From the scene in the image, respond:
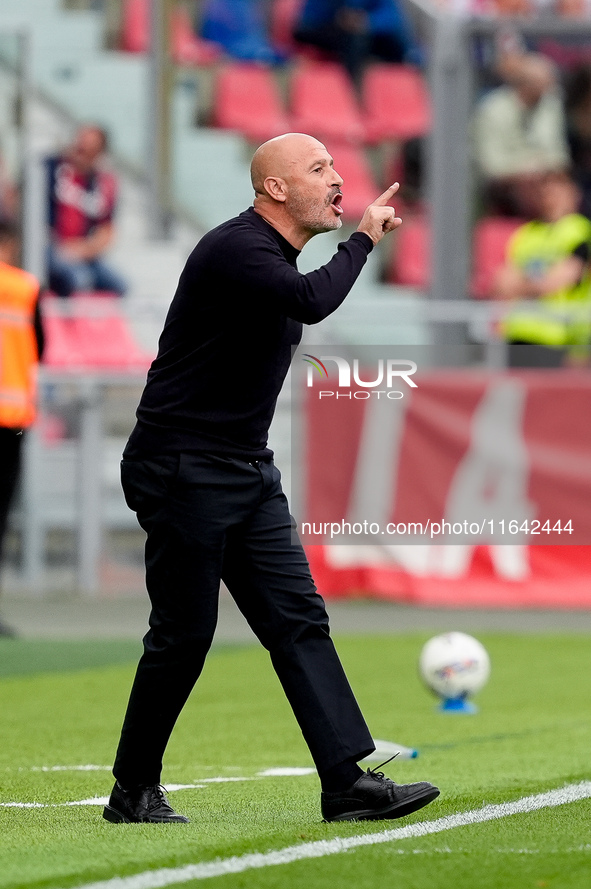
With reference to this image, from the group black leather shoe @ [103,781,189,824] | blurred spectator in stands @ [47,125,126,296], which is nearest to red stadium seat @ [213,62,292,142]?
blurred spectator in stands @ [47,125,126,296]

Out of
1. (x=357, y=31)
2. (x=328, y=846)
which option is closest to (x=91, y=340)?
(x=357, y=31)

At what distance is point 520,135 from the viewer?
1520 cm

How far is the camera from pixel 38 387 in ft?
45.5

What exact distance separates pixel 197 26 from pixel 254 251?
1391 centimetres

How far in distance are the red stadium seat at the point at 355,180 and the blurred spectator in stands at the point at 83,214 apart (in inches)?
88.8

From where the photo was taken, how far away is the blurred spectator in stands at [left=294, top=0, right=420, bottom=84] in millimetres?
17578

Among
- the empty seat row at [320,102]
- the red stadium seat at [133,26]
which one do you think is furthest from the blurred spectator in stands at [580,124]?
the red stadium seat at [133,26]

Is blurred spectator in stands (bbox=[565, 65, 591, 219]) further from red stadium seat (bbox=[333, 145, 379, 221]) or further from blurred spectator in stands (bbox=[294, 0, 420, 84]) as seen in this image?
blurred spectator in stands (bbox=[294, 0, 420, 84])

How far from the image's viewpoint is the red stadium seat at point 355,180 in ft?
55.9

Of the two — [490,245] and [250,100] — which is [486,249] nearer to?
[490,245]

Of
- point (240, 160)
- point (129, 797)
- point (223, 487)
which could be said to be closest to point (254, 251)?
point (223, 487)

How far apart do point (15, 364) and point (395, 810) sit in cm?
662

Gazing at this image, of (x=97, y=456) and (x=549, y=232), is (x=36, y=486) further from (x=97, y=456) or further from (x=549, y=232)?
(x=549, y=232)

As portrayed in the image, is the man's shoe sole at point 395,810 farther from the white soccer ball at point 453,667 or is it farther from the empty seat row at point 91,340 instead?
the empty seat row at point 91,340
